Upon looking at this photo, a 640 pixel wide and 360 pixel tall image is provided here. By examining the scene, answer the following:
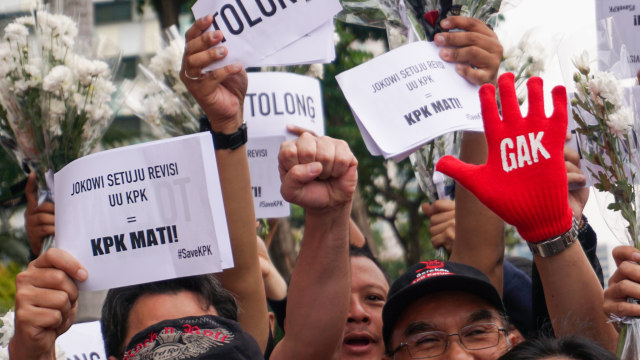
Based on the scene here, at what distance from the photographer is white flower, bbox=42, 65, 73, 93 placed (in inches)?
149

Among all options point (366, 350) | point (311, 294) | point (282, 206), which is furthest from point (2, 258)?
point (311, 294)

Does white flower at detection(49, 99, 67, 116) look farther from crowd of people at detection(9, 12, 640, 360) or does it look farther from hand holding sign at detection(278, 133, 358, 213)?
hand holding sign at detection(278, 133, 358, 213)

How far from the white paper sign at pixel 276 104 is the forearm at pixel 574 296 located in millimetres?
1749

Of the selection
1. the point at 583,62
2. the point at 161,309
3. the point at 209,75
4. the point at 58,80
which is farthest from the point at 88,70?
the point at 583,62

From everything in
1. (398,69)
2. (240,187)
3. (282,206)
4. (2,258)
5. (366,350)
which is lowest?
(2,258)

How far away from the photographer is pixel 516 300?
4199 mm

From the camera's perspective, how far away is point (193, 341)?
2756 mm

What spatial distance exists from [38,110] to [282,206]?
1280 millimetres

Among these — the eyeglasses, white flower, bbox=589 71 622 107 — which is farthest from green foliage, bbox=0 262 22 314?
white flower, bbox=589 71 622 107

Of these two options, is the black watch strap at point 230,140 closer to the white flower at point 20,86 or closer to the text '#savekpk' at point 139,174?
the text '#savekpk' at point 139,174

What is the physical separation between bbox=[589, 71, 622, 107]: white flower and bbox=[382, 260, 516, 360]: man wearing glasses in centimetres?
78

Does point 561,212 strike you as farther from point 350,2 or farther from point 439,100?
point 350,2

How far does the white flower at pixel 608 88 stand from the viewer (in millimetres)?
3191

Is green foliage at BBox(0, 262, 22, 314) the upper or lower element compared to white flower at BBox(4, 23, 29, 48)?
lower
